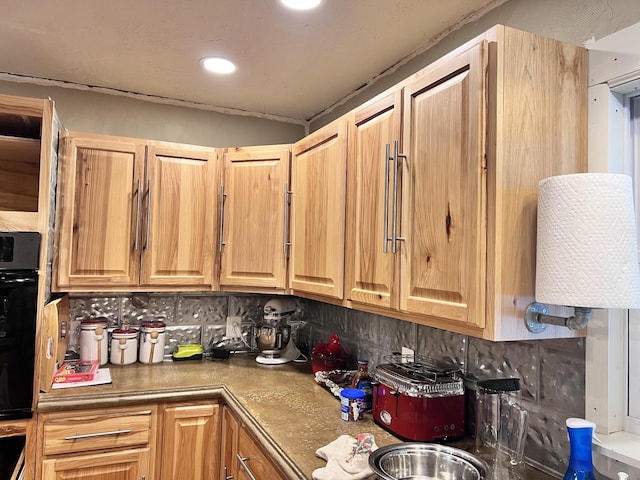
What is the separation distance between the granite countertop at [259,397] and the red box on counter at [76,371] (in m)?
0.10

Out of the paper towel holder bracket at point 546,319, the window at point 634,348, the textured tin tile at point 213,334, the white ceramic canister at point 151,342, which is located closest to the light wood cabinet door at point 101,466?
the white ceramic canister at point 151,342

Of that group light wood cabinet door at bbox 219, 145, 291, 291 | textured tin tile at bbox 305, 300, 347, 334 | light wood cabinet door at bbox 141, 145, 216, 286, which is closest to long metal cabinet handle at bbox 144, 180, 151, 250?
light wood cabinet door at bbox 141, 145, 216, 286

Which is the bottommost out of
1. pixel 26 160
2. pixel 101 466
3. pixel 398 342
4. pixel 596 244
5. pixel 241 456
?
pixel 101 466

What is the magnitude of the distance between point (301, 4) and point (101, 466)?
2.02 meters

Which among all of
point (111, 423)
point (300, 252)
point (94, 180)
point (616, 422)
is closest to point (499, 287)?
point (616, 422)

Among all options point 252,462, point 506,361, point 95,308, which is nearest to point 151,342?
point 95,308

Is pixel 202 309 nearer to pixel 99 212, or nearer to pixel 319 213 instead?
pixel 99 212

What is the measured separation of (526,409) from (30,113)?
85.7 inches

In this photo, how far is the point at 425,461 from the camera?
1.39m

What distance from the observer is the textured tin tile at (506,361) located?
4.71ft

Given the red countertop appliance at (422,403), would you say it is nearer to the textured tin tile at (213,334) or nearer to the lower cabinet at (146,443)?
the lower cabinet at (146,443)

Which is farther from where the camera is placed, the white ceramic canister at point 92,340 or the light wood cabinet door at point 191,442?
the white ceramic canister at point 92,340

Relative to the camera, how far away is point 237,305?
2.96 m

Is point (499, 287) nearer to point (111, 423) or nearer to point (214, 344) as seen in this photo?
point (111, 423)
